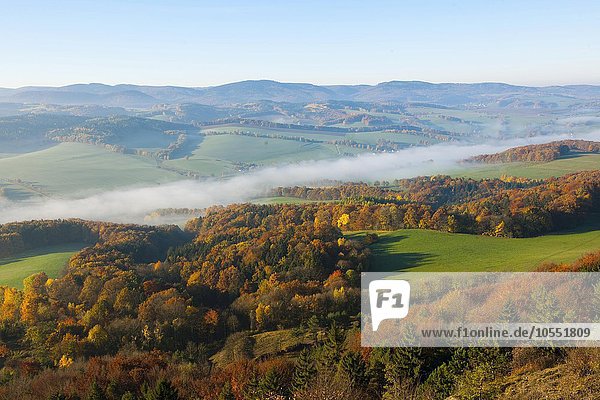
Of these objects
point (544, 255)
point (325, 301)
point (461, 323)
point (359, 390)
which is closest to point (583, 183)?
point (544, 255)

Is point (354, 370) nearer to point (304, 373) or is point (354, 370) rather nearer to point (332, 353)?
point (304, 373)

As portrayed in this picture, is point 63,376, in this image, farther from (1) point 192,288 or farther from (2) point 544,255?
(2) point 544,255

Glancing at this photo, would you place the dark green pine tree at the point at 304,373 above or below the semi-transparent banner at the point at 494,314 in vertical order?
below

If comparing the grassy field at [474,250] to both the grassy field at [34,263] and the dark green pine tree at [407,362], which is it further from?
the grassy field at [34,263]

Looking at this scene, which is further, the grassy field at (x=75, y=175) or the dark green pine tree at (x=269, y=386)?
the grassy field at (x=75, y=175)

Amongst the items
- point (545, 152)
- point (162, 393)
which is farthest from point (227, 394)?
point (545, 152)

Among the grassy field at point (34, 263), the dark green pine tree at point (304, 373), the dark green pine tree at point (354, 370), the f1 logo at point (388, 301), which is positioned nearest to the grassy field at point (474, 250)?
the f1 logo at point (388, 301)
